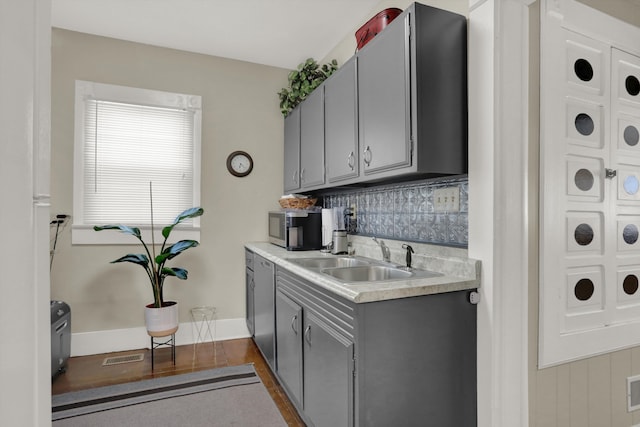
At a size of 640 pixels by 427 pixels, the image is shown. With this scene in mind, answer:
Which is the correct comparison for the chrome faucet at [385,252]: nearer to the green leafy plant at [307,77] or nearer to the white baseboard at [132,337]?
the green leafy plant at [307,77]

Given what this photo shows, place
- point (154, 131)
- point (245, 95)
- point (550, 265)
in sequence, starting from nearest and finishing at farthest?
point (550, 265) → point (154, 131) → point (245, 95)

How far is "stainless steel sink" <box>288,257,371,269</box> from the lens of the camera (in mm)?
2346

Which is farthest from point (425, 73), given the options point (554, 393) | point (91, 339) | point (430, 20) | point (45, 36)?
point (91, 339)

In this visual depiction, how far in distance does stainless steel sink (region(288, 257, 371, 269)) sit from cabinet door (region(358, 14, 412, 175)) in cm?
67

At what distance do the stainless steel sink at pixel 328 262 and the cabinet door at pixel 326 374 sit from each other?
536 mm

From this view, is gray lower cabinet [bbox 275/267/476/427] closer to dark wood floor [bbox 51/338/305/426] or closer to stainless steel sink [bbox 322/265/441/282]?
stainless steel sink [bbox 322/265/441/282]

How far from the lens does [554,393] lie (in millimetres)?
1654

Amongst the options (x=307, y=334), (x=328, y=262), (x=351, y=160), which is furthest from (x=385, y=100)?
(x=307, y=334)

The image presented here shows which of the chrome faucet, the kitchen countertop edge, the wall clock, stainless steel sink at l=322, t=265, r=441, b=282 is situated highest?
the wall clock

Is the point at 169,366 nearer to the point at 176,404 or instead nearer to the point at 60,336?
the point at 176,404

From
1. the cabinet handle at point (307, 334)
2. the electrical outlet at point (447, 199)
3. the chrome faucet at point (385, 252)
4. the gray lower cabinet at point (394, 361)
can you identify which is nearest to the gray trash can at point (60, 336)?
the cabinet handle at point (307, 334)

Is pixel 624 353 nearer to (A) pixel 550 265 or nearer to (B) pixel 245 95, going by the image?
(A) pixel 550 265

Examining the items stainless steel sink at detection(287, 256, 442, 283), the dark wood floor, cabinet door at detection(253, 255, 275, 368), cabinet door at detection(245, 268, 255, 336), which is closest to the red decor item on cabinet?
stainless steel sink at detection(287, 256, 442, 283)

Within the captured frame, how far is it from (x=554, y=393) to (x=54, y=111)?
396 centimetres
